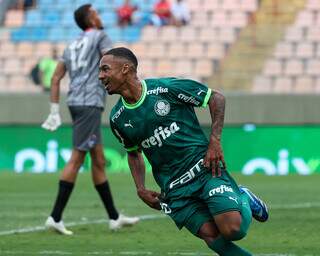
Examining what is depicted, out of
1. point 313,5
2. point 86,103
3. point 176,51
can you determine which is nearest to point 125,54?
point 86,103

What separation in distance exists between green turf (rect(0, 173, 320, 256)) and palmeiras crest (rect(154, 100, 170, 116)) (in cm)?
Answer: 214

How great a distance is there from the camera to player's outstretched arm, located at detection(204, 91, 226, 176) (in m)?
7.32

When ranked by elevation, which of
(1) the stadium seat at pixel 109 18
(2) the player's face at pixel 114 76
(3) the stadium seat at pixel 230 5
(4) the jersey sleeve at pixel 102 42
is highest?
(2) the player's face at pixel 114 76

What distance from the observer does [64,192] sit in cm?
1112

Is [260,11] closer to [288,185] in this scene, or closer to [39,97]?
[39,97]

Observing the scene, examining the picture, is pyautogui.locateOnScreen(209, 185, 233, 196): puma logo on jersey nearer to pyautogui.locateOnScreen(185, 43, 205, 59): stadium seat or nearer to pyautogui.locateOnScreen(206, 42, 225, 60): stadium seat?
pyautogui.locateOnScreen(206, 42, 225, 60): stadium seat

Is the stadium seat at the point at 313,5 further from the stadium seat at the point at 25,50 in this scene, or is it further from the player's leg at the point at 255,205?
the player's leg at the point at 255,205

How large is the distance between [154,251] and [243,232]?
2.33 metres

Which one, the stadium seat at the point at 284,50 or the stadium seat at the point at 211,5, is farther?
the stadium seat at the point at 211,5

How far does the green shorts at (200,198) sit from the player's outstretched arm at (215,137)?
85 millimetres

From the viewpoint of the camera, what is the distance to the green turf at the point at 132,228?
963 cm

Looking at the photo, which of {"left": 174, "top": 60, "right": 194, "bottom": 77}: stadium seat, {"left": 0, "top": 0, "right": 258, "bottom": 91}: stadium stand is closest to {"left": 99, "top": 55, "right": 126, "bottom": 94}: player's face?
{"left": 0, "top": 0, "right": 258, "bottom": 91}: stadium stand

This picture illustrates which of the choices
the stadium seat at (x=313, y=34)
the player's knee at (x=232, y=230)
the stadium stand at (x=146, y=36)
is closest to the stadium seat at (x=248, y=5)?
the stadium stand at (x=146, y=36)

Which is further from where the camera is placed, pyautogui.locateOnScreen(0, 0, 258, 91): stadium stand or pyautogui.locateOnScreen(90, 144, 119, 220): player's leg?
pyautogui.locateOnScreen(0, 0, 258, 91): stadium stand
